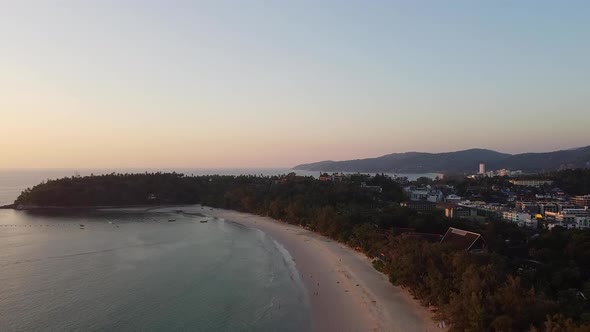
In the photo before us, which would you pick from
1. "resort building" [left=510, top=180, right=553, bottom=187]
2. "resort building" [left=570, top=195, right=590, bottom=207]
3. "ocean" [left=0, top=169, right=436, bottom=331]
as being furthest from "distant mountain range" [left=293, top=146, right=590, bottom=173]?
"ocean" [left=0, top=169, right=436, bottom=331]

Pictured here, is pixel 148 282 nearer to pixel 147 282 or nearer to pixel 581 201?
pixel 147 282

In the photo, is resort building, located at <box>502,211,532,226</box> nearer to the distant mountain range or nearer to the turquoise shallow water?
the turquoise shallow water

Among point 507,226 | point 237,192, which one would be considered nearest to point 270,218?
point 237,192

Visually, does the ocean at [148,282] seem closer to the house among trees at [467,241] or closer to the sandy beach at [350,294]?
the sandy beach at [350,294]

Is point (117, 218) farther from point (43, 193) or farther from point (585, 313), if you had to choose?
point (585, 313)

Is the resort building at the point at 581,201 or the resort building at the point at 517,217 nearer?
the resort building at the point at 517,217

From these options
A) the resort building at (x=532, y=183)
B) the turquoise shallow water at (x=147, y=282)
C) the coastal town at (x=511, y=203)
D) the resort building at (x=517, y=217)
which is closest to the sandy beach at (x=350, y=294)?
the turquoise shallow water at (x=147, y=282)

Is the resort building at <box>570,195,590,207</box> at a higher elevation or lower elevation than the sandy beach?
higher

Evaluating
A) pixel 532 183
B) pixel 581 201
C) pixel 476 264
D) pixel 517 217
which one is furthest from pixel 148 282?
pixel 532 183
